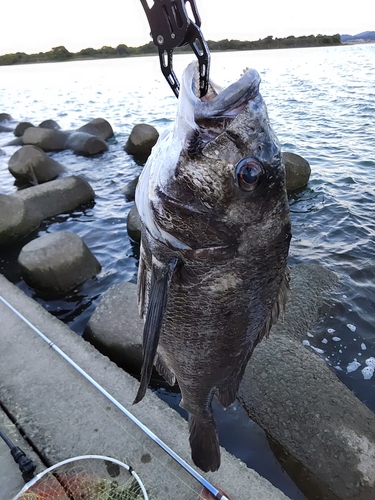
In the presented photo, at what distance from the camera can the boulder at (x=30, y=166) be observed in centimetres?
1130

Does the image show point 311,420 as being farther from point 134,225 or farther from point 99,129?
point 99,129

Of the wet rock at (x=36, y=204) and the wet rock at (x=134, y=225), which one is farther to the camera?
the wet rock at (x=36, y=204)

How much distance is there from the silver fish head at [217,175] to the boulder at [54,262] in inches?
185

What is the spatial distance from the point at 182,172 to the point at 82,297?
5.20 meters

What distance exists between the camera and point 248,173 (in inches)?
62.4

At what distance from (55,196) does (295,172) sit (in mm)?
5996

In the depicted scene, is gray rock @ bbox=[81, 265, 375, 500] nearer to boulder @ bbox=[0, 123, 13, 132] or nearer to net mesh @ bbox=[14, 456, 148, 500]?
net mesh @ bbox=[14, 456, 148, 500]

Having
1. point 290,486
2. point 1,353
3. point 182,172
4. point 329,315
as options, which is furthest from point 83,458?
point 329,315

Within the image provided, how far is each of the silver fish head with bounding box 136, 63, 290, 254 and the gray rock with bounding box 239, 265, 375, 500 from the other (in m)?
2.64

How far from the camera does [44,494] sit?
8.66ft

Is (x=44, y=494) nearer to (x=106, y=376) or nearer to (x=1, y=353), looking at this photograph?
(x=106, y=376)

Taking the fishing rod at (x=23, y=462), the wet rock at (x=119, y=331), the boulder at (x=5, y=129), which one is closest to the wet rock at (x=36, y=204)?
the wet rock at (x=119, y=331)

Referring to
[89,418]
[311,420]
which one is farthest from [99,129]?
[311,420]

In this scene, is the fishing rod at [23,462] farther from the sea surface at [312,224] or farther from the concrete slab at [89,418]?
the sea surface at [312,224]
